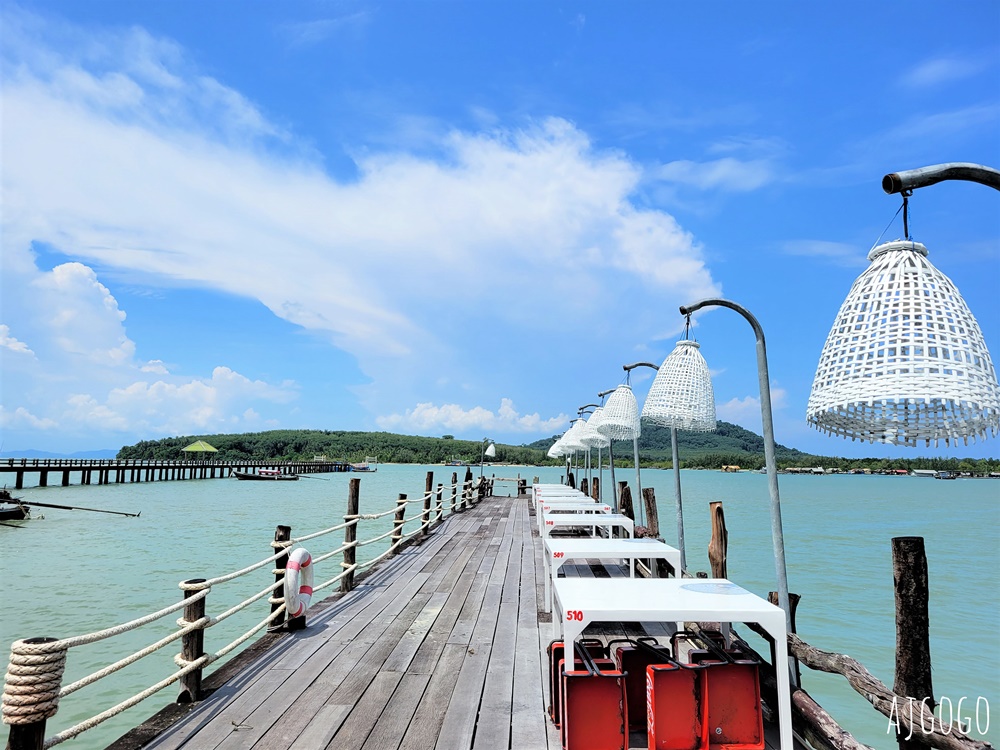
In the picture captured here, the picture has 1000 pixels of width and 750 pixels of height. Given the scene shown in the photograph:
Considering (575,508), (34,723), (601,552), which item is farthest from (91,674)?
(575,508)

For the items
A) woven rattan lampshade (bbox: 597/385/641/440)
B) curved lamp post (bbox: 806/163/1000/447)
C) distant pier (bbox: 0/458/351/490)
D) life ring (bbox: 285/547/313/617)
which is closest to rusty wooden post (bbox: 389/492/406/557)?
woven rattan lampshade (bbox: 597/385/641/440)

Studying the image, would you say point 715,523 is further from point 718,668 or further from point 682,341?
point 718,668

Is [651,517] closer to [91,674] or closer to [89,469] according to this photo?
[91,674]

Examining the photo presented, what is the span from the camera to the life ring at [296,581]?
17.4ft

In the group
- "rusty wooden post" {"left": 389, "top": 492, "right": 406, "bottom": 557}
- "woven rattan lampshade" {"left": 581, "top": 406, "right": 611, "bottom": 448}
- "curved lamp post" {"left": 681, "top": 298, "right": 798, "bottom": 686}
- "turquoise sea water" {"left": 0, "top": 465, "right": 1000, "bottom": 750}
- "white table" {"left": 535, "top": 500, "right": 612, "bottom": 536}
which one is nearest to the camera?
"curved lamp post" {"left": 681, "top": 298, "right": 798, "bottom": 686}

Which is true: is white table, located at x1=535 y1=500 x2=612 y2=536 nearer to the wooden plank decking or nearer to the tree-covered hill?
the wooden plank decking

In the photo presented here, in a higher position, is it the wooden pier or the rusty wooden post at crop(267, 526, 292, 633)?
the rusty wooden post at crop(267, 526, 292, 633)

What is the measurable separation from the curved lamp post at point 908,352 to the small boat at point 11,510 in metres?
26.8

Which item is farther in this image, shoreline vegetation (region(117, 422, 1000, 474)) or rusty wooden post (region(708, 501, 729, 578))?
shoreline vegetation (region(117, 422, 1000, 474))

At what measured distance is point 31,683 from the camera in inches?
104

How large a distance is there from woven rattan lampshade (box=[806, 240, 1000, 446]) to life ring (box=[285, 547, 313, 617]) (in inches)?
174

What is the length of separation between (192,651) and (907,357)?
4.25 meters

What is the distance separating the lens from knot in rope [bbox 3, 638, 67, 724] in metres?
2.57

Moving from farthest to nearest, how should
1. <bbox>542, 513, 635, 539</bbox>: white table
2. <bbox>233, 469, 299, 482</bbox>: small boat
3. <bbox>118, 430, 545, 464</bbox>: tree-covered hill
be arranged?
<bbox>118, 430, 545, 464</bbox>: tree-covered hill < <bbox>233, 469, 299, 482</bbox>: small boat < <bbox>542, 513, 635, 539</bbox>: white table
